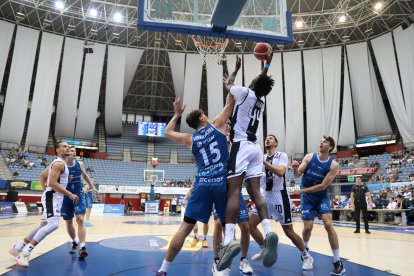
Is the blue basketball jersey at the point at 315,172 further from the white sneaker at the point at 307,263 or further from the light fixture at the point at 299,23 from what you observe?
the light fixture at the point at 299,23

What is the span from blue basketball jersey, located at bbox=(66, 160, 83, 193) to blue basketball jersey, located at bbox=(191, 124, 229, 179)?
3.22 m

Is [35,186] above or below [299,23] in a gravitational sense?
below

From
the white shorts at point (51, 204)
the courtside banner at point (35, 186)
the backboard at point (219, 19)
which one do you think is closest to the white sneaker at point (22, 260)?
the white shorts at point (51, 204)

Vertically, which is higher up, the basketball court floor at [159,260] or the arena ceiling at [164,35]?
the arena ceiling at [164,35]

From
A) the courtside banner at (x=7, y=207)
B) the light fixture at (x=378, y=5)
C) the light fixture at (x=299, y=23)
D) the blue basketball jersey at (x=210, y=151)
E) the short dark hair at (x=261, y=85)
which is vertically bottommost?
the courtside banner at (x=7, y=207)

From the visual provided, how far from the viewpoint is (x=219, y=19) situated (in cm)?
627

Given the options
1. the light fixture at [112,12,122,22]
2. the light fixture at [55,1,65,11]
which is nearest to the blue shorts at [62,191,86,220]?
the light fixture at [112,12,122,22]

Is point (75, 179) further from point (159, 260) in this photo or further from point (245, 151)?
point (245, 151)

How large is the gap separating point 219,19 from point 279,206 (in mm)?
3709

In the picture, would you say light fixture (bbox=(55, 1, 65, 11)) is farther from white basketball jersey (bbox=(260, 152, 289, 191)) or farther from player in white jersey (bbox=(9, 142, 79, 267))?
white basketball jersey (bbox=(260, 152, 289, 191))

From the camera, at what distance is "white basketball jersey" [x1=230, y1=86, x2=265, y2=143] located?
389 cm

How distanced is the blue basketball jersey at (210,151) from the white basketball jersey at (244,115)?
24cm

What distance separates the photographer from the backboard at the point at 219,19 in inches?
247

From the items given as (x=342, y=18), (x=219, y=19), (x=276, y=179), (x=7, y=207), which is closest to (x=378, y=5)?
(x=342, y=18)
